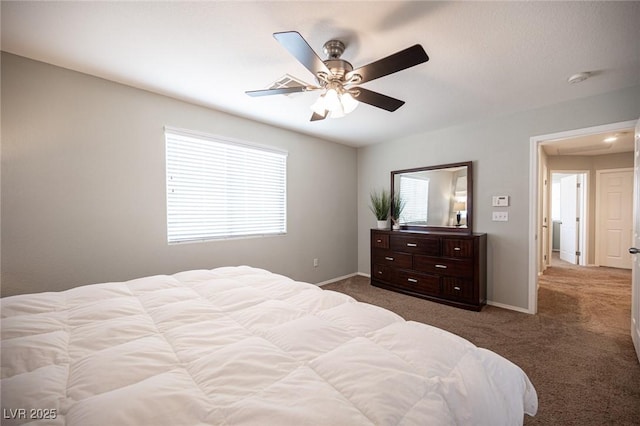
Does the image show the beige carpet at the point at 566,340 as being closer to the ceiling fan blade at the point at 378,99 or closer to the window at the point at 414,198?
the window at the point at 414,198

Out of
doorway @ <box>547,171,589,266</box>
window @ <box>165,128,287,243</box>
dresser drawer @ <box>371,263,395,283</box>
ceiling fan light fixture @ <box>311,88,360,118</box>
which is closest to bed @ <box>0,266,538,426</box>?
ceiling fan light fixture @ <box>311,88,360,118</box>

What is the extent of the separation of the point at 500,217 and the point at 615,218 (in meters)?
4.09

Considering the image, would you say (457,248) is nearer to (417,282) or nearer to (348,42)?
(417,282)

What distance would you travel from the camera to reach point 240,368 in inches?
33.9

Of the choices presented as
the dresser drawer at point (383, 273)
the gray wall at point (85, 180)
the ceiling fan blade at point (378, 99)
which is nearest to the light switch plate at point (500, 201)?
the dresser drawer at point (383, 273)

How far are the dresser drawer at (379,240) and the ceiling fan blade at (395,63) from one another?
2620 millimetres

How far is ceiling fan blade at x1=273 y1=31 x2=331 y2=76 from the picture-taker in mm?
1312

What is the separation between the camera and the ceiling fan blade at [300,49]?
131cm

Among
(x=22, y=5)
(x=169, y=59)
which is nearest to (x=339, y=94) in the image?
(x=169, y=59)

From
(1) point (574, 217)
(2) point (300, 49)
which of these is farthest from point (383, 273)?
(1) point (574, 217)

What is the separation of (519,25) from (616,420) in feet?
7.88

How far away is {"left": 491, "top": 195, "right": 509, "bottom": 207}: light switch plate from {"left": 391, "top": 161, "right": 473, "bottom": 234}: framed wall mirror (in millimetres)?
255

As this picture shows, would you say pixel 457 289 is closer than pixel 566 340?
No

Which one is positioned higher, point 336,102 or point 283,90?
point 283,90
